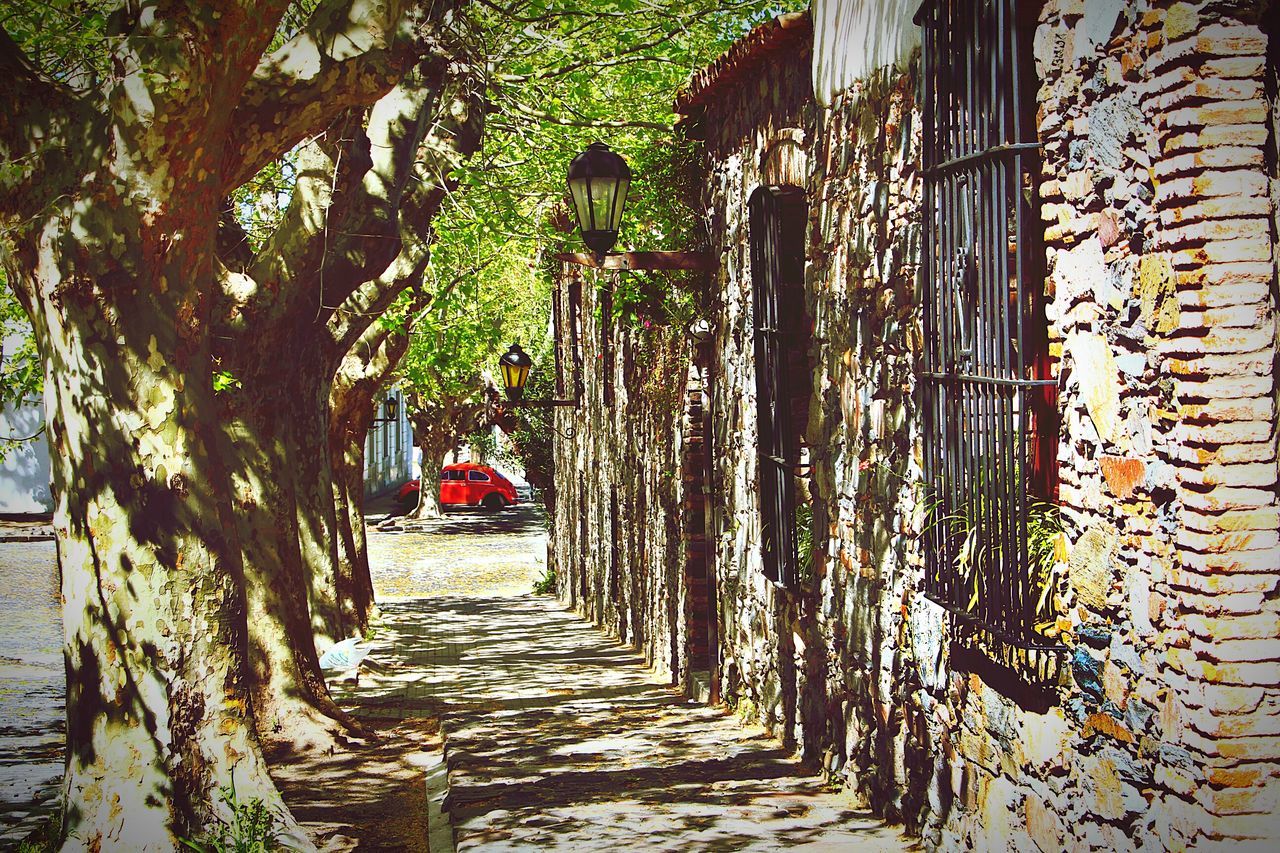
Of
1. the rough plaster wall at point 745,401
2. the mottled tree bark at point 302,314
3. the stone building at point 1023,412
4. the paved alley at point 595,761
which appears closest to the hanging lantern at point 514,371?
the paved alley at point 595,761

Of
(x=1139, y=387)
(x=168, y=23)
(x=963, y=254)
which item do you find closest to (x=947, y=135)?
(x=963, y=254)

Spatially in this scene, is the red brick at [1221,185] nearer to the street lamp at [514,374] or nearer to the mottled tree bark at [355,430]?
the mottled tree bark at [355,430]

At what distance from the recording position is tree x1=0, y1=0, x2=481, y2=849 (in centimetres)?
544

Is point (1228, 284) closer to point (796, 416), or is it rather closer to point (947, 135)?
point (947, 135)

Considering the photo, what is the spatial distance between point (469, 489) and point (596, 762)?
3067 cm

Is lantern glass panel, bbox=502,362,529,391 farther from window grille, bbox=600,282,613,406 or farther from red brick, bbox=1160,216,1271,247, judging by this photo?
red brick, bbox=1160,216,1271,247

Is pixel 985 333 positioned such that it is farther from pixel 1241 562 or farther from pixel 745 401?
pixel 745 401

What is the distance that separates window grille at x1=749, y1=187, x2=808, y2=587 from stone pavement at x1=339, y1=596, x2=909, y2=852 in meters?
1.24

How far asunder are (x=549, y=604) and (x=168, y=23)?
15210 millimetres

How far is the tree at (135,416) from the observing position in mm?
5441

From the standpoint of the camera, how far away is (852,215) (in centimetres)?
635

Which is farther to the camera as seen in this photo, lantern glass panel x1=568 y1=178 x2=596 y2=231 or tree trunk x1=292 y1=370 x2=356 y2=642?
tree trunk x1=292 y1=370 x2=356 y2=642

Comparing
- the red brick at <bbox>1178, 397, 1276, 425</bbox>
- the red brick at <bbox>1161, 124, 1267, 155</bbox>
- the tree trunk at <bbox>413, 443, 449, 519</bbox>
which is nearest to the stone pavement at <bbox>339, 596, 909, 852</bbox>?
the red brick at <bbox>1178, 397, 1276, 425</bbox>

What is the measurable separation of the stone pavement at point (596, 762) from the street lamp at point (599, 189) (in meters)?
3.38
